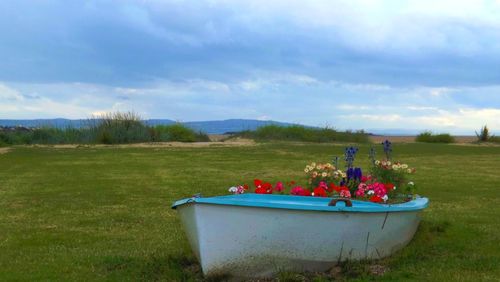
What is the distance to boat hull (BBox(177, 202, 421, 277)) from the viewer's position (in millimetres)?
5715

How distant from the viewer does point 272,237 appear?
5867 millimetres

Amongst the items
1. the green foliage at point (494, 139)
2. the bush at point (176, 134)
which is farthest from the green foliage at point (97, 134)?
the green foliage at point (494, 139)

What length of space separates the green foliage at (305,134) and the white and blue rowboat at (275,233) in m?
36.0

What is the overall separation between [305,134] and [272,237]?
37630 millimetres

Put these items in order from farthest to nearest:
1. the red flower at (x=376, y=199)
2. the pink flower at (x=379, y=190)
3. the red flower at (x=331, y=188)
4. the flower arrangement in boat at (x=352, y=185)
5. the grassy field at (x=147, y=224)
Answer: the red flower at (x=331, y=188) < the flower arrangement in boat at (x=352, y=185) < the pink flower at (x=379, y=190) < the red flower at (x=376, y=199) < the grassy field at (x=147, y=224)

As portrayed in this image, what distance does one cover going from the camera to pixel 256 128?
46219mm

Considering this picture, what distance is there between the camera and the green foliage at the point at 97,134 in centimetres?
3684

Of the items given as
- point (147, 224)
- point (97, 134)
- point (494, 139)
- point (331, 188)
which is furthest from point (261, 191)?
point (494, 139)

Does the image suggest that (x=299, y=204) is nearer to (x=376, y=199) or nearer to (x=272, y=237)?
(x=272, y=237)

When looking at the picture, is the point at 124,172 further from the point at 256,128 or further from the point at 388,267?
the point at 256,128

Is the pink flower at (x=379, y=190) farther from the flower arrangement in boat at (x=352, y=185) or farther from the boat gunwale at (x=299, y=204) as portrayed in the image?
the boat gunwale at (x=299, y=204)

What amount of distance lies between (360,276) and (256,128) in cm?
4014

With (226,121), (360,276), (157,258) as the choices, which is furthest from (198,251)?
(226,121)

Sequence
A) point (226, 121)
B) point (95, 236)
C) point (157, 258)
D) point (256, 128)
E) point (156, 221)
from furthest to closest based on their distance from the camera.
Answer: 1. point (226, 121)
2. point (256, 128)
3. point (156, 221)
4. point (95, 236)
5. point (157, 258)
